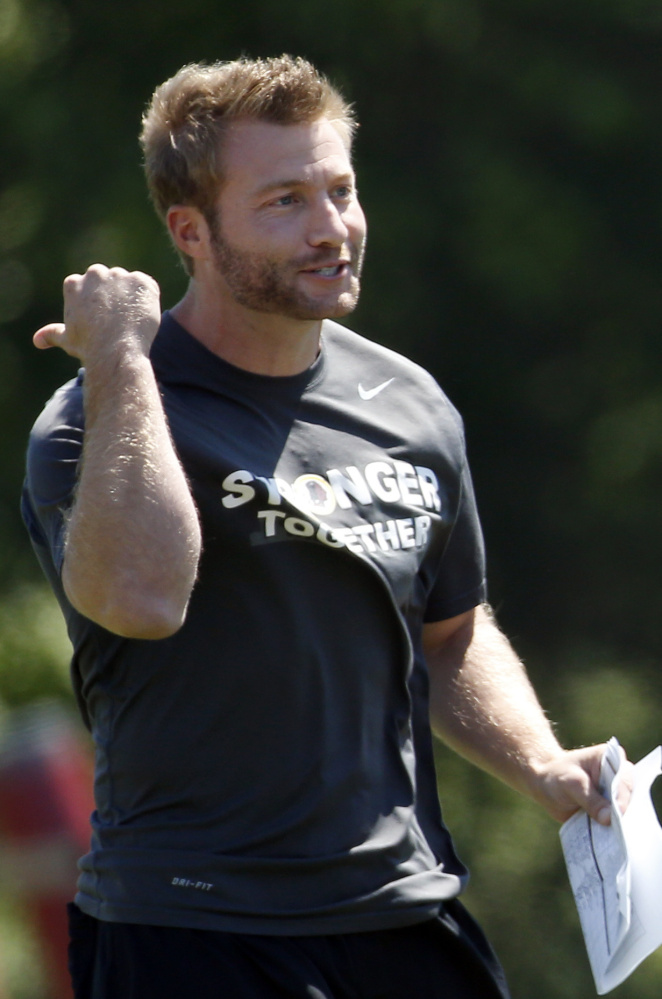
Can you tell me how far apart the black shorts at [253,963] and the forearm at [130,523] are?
41 centimetres

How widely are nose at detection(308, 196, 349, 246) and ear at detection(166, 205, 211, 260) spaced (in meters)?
0.16

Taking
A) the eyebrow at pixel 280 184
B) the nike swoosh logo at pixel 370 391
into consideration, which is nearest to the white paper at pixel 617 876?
the nike swoosh logo at pixel 370 391

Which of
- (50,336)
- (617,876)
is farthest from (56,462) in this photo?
(617,876)

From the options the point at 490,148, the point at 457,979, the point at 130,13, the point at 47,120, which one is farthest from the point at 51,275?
the point at 457,979

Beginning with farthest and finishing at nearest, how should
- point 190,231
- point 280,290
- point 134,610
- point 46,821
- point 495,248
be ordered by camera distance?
point 495,248
point 46,821
point 190,231
point 280,290
point 134,610

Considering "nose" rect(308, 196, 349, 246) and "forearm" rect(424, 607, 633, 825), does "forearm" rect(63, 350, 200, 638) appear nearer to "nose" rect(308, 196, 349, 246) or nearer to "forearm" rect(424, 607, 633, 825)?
"nose" rect(308, 196, 349, 246)

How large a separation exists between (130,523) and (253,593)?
9.4 inches

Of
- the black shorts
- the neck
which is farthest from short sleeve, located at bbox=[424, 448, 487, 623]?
the black shorts

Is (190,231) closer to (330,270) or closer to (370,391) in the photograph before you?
(330,270)

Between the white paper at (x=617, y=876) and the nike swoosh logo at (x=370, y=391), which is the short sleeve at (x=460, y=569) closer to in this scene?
the nike swoosh logo at (x=370, y=391)

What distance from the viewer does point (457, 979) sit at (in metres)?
2.09

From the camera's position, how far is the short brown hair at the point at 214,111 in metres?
2.04

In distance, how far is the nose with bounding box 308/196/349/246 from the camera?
6.52ft

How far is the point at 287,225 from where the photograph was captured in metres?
2.00
